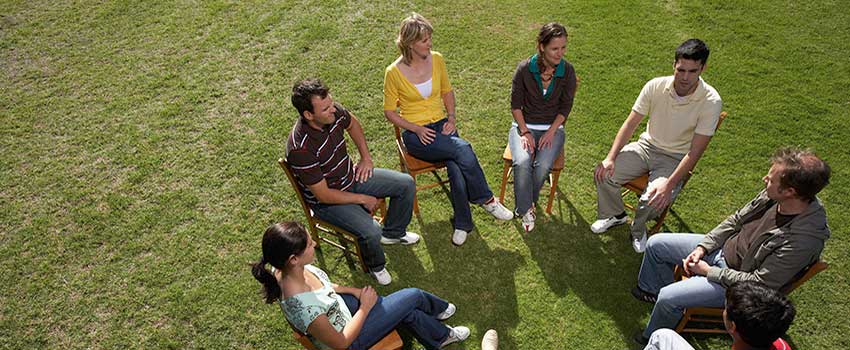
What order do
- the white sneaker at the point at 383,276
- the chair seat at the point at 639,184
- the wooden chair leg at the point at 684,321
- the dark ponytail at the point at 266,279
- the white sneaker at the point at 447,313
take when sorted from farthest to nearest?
1. the chair seat at the point at 639,184
2. the white sneaker at the point at 383,276
3. the white sneaker at the point at 447,313
4. the wooden chair leg at the point at 684,321
5. the dark ponytail at the point at 266,279

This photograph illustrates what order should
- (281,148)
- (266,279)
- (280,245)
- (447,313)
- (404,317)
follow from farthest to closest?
1. (281,148)
2. (447,313)
3. (404,317)
4. (266,279)
5. (280,245)

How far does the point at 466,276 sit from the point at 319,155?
5.74ft

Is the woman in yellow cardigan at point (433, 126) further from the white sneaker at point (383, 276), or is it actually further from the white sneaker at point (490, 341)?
the white sneaker at point (490, 341)

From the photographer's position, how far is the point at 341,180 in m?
4.79

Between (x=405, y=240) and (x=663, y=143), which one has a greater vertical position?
(x=663, y=143)

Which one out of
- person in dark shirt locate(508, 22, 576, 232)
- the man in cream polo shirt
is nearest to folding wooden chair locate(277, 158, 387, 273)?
person in dark shirt locate(508, 22, 576, 232)

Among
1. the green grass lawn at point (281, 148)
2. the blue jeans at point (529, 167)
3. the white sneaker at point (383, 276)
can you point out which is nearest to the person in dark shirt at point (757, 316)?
the green grass lawn at point (281, 148)

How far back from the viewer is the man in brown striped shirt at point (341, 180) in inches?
169

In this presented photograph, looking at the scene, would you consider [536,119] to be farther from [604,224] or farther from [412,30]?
[412,30]

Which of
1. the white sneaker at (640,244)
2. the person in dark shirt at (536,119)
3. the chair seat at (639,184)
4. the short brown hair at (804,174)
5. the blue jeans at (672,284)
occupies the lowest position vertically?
the white sneaker at (640,244)

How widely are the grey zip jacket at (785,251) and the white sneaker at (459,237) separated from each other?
222 cm

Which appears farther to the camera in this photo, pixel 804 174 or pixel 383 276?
pixel 383 276

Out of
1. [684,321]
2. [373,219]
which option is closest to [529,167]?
[373,219]

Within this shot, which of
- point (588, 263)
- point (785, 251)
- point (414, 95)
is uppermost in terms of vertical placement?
point (414, 95)
